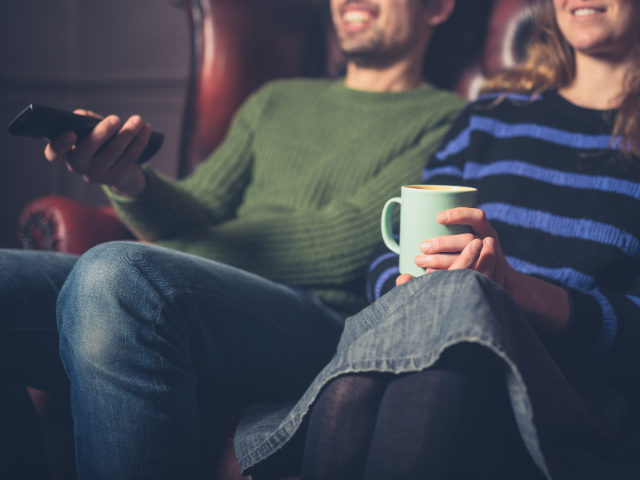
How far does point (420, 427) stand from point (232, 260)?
0.58 metres

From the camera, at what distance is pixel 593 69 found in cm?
91

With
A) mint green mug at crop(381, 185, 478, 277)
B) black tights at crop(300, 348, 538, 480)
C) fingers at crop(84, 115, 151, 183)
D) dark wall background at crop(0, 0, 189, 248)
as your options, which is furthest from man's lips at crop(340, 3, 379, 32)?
dark wall background at crop(0, 0, 189, 248)

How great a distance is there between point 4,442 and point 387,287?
589mm

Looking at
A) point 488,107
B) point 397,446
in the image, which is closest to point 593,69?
point 488,107

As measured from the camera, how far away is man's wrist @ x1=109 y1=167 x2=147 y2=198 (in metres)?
0.93

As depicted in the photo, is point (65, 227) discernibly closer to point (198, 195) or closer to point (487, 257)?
point (198, 195)

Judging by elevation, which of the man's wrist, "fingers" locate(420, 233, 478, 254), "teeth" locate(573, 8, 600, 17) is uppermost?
"teeth" locate(573, 8, 600, 17)

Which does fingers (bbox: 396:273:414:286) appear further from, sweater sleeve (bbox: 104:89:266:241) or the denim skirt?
sweater sleeve (bbox: 104:89:266:241)

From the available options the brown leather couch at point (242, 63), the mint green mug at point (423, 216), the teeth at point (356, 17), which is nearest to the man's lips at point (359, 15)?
the teeth at point (356, 17)

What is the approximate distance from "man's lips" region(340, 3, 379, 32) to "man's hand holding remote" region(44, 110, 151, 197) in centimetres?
56

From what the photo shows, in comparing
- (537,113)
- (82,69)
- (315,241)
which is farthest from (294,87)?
(82,69)

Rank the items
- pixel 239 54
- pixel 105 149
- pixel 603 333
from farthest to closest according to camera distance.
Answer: pixel 239 54
pixel 105 149
pixel 603 333

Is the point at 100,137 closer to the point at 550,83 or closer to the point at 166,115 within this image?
the point at 550,83

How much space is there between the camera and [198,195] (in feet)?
3.72
